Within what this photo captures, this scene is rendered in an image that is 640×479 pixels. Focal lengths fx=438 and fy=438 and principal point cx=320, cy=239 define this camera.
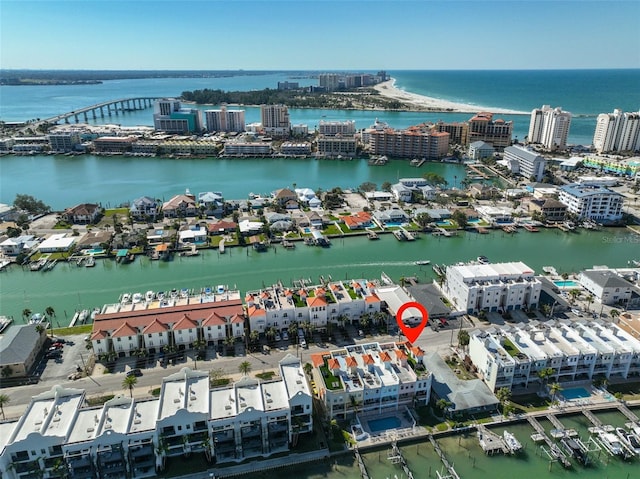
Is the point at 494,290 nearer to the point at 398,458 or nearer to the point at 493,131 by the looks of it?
the point at 398,458

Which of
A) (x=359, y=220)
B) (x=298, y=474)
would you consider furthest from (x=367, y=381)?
(x=359, y=220)

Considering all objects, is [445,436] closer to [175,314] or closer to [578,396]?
[578,396]

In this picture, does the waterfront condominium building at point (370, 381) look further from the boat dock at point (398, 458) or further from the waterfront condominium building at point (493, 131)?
the waterfront condominium building at point (493, 131)

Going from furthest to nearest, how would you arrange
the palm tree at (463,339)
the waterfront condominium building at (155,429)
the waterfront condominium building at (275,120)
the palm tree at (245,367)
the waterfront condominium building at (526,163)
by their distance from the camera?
the waterfront condominium building at (275,120), the waterfront condominium building at (526,163), the palm tree at (463,339), the palm tree at (245,367), the waterfront condominium building at (155,429)

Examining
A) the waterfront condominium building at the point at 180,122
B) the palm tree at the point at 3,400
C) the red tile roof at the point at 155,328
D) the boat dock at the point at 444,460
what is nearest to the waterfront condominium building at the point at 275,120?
the waterfront condominium building at the point at 180,122

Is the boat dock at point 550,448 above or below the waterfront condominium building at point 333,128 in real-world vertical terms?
below

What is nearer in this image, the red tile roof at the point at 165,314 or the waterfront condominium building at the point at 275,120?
the red tile roof at the point at 165,314

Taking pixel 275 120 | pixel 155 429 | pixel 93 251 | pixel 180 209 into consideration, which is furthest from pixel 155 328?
pixel 275 120

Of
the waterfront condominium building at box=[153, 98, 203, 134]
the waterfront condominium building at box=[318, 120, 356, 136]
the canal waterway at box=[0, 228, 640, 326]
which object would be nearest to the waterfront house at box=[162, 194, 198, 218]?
the canal waterway at box=[0, 228, 640, 326]
